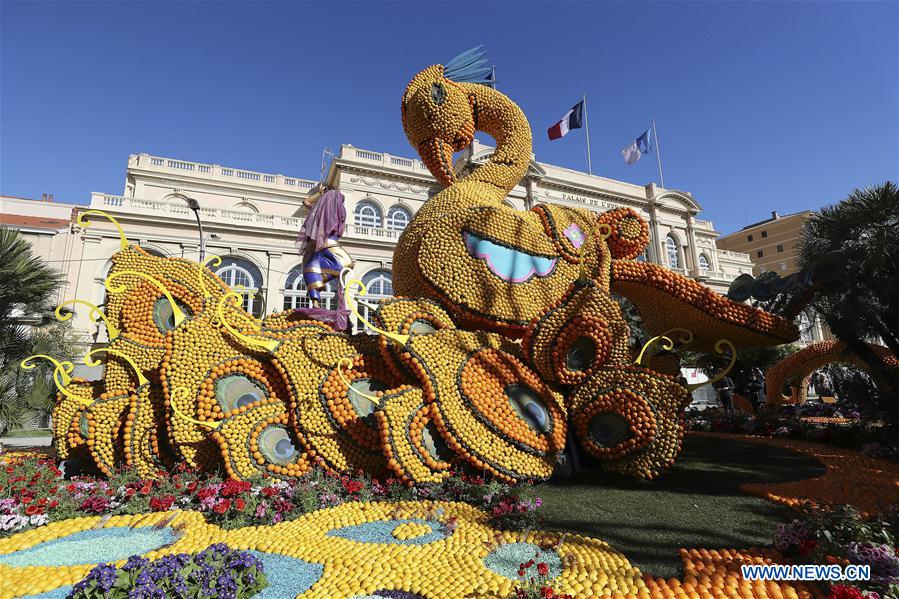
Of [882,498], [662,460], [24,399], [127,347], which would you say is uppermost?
[127,347]

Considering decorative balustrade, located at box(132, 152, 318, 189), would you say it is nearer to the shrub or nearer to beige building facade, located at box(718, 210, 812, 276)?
the shrub

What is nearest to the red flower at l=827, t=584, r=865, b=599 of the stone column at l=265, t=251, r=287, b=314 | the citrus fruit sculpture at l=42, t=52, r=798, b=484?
the citrus fruit sculpture at l=42, t=52, r=798, b=484

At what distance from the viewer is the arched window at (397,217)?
2938 centimetres

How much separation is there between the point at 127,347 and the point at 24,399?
4.24 meters

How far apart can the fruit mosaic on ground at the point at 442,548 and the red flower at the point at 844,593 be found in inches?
11.6

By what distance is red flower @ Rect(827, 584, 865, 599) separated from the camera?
9.04 feet

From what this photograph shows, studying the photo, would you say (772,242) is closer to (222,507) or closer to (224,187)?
(224,187)

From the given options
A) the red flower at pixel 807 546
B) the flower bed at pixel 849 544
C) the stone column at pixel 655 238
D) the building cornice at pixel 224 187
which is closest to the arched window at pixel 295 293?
the building cornice at pixel 224 187

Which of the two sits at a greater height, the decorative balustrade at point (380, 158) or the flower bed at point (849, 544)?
the decorative balustrade at point (380, 158)

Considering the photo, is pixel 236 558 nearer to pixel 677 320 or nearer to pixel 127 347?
pixel 127 347

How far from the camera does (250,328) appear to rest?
20.8ft

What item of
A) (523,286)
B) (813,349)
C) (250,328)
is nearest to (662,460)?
(523,286)

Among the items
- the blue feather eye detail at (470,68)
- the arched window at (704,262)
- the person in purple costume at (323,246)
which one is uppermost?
the arched window at (704,262)

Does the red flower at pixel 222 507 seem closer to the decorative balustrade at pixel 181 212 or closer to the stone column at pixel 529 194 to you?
the decorative balustrade at pixel 181 212
